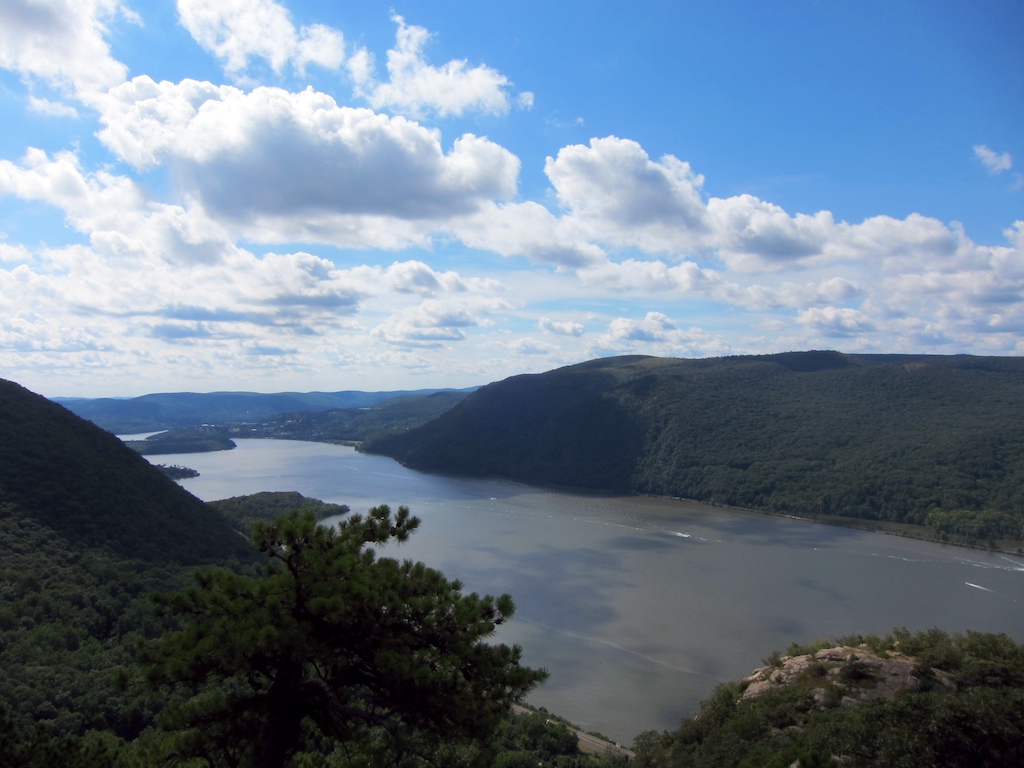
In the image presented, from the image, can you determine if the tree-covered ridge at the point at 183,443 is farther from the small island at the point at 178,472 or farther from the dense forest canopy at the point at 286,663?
the dense forest canopy at the point at 286,663

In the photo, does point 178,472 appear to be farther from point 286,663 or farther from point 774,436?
point 286,663

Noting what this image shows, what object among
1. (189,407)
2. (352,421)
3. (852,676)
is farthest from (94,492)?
(189,407)

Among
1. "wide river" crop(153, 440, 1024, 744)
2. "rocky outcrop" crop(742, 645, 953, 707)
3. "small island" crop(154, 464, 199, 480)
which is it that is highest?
"rocky outcrop" crop(742, 645, 953, 707)

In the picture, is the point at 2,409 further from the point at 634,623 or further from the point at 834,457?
the point at 834,457

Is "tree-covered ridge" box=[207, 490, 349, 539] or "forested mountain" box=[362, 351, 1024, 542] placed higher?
"forested mountain" box=[362, 351, 1024, 542]

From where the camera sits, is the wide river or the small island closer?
the wide river

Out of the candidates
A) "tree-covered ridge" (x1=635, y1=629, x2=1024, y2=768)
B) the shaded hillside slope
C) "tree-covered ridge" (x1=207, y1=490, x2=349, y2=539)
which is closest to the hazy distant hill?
"tree-covered ridge" (x1=207, y1=490, x2=349, y2=539)

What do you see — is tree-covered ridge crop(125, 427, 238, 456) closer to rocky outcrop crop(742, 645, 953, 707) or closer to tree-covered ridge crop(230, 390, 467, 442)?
tree-covered ridge crop(230, 390, 467, 442)

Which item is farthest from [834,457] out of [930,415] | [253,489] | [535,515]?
[253,489]
